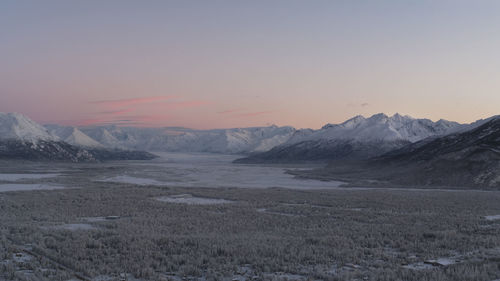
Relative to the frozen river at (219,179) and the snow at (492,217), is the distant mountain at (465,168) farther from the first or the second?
the snow at (492,217)

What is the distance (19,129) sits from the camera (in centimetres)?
17212

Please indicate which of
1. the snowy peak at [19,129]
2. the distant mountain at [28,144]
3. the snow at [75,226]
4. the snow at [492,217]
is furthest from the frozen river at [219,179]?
the snowy peak at [19,129]

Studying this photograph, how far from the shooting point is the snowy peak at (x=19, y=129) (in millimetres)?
161250

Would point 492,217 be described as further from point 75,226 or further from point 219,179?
point 219,179

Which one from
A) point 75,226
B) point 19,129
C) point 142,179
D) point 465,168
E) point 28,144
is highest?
point 19,129

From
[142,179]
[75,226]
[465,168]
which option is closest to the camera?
[75,226]

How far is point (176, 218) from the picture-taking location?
24578mm

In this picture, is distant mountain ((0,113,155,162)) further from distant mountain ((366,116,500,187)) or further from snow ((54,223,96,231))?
snow ((54,223,96,231))

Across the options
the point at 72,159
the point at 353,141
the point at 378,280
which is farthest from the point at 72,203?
the point at 353,141

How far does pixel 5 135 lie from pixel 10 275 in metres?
170

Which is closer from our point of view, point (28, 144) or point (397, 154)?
point (397, 154)

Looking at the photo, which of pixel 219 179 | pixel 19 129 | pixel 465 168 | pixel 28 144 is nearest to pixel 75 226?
pixel 219 179

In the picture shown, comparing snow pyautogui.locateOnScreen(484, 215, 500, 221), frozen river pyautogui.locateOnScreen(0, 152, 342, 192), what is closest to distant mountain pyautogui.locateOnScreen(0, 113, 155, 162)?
frozen river pyautogui.locateOnScreen(0, 152, 342, 192)

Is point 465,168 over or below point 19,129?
below
